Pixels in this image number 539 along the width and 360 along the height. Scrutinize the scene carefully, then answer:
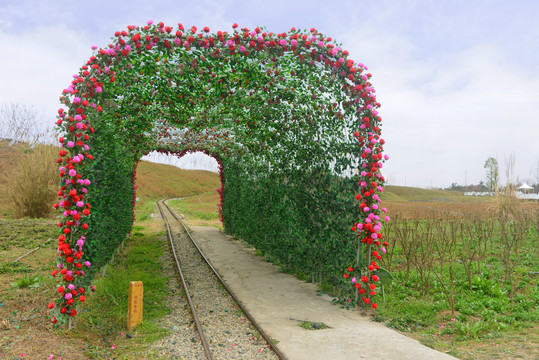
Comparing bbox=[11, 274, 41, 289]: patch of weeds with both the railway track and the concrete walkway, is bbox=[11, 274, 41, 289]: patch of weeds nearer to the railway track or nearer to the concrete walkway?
the railway track

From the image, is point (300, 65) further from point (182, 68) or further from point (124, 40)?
point (124, 40)

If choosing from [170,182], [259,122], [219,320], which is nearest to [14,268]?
[219,320]

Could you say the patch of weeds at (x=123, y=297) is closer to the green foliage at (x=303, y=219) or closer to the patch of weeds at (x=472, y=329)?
the green foliage at (x=303, y=219)

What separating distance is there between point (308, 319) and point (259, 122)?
5.29 metres

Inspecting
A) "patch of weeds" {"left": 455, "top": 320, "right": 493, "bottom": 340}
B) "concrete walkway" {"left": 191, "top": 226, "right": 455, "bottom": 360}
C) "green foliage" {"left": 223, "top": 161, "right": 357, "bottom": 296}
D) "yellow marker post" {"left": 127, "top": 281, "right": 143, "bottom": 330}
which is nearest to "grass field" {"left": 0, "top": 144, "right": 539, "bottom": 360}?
"patch of weeds" {"left": 455, "top": 320, "right": 493, "bottom": 340}

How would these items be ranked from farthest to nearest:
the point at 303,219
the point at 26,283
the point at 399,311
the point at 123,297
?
the point at 303,219
the point at 26,283
the point at 123,297
the point at 399,311

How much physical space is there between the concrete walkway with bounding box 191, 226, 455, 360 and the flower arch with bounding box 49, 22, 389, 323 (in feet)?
2.13

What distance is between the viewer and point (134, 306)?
5.95 metres

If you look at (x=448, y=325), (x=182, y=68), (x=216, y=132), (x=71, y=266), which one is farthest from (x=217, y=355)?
(x=216, y=132)

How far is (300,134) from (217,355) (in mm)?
5144

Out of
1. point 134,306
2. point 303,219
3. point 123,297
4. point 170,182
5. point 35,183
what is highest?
point 170,182

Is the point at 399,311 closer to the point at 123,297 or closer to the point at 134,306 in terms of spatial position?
the point at 134,306

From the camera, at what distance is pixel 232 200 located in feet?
54.4

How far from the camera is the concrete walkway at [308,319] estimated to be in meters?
4.83
